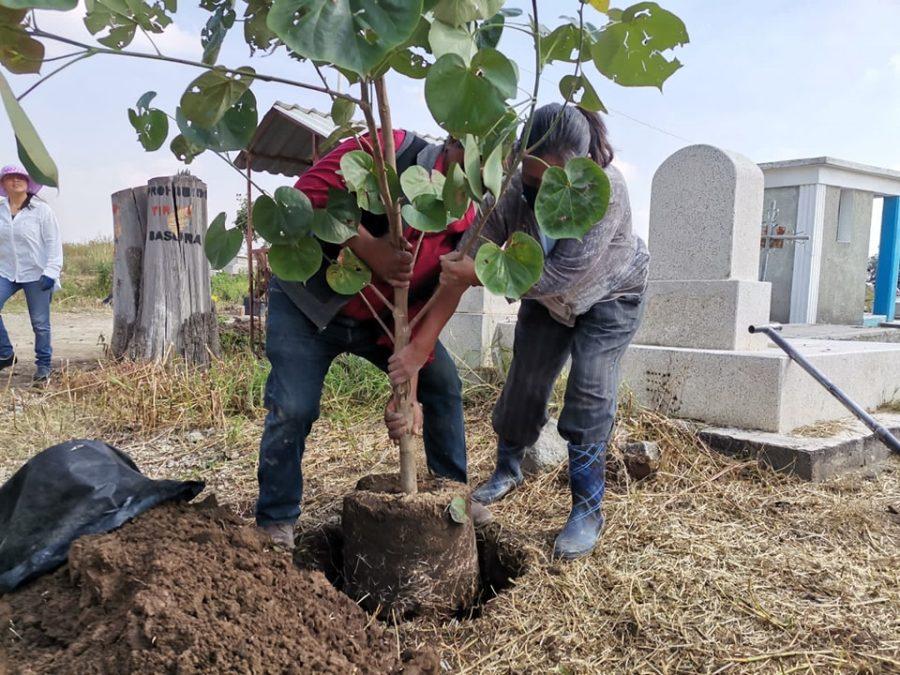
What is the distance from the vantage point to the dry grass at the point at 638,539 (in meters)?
1.73

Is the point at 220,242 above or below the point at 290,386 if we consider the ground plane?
above

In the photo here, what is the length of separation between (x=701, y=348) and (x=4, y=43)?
3482mm

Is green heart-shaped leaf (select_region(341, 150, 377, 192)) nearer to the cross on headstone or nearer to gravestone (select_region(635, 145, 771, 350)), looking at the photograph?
gravestone (select_region(635, 145, 771, 350))

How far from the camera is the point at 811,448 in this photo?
311cm

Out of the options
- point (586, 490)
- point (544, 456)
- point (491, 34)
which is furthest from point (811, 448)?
point (491, 34)

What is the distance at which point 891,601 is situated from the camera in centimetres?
200

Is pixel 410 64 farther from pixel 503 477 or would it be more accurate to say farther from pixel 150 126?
pixel 503 477

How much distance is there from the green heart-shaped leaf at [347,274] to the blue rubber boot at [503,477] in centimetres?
129

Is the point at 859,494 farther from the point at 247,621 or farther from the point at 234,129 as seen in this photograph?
the point at 234,129

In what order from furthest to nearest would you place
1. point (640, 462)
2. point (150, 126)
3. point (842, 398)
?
point (842, 398) < point (640, 462) < point (150, 126)

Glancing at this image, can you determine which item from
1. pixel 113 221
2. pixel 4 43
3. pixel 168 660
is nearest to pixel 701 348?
pixel 168 660

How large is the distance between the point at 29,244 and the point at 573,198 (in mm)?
5166

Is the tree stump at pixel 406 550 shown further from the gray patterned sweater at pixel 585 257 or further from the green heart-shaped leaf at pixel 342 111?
the green heart-shaped leaf at pixel 342 111

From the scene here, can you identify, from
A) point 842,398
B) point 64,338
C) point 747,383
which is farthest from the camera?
point 64,338
